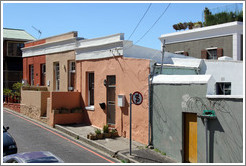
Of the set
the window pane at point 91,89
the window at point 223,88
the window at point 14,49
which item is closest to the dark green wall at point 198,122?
the window pane at point 91,89

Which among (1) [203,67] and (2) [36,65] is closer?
(1) [203,67]

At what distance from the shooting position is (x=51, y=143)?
12719 millimetres

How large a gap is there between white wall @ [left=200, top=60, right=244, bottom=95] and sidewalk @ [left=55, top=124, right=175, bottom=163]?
7.07 m

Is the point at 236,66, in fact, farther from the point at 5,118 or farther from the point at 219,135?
the point at 5,118

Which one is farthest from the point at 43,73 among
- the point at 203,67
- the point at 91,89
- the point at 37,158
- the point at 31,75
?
the point at 37,158

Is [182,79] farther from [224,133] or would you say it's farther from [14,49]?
[14,49]

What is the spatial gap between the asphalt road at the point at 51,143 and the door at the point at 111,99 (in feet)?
7.43

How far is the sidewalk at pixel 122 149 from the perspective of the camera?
10930 mm

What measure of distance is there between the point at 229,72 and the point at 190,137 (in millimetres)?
7574

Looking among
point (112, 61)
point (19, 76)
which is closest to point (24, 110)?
point (112, 61)

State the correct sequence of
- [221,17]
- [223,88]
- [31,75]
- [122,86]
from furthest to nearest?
[221,17] < [31,75] < [223,88] < [122,86]

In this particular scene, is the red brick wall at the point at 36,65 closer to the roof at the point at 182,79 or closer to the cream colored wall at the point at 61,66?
the cream colored wall at the point at 61,66

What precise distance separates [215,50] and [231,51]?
131 cm

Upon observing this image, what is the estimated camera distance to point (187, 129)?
10961 mm
